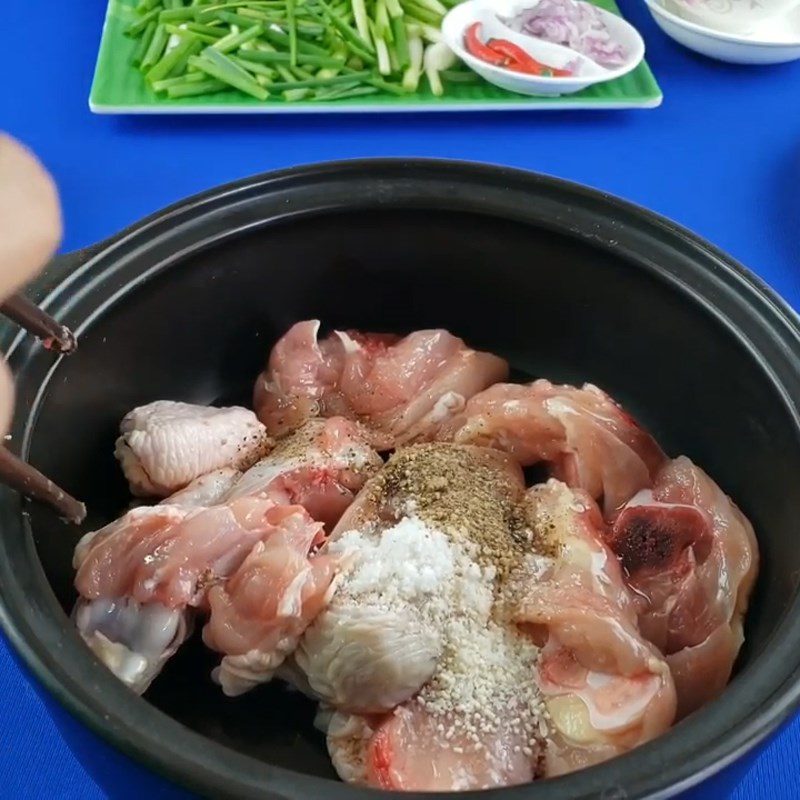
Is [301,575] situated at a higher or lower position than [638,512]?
higher

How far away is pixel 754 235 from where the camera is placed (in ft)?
6.50

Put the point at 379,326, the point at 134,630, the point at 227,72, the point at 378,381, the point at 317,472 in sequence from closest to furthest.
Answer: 1. the point at 134,630
2. the point at 317,472
3. the point at 378,381
4. the point at 379,326
5. the point at 227,72

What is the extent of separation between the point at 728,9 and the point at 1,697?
2.34m

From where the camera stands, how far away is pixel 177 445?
1341 millimetres

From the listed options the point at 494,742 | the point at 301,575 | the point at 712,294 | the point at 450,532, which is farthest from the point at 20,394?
the point at 712,294

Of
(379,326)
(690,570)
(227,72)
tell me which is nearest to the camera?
(690,570)

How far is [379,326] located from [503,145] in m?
0.77

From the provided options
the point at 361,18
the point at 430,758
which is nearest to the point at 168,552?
the point at 430,758

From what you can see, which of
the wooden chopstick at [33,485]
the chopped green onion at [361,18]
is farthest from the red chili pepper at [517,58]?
the wooden chopstick at [33,485]

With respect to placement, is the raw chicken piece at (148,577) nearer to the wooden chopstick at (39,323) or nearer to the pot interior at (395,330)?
the pot interior at (395,330)

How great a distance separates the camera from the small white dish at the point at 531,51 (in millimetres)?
2143

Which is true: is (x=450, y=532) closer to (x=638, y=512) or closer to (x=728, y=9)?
(x=638, y=512)

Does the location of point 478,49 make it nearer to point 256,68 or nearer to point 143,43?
point 256,68

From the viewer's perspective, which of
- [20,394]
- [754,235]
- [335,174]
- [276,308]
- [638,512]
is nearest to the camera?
[20,394]
